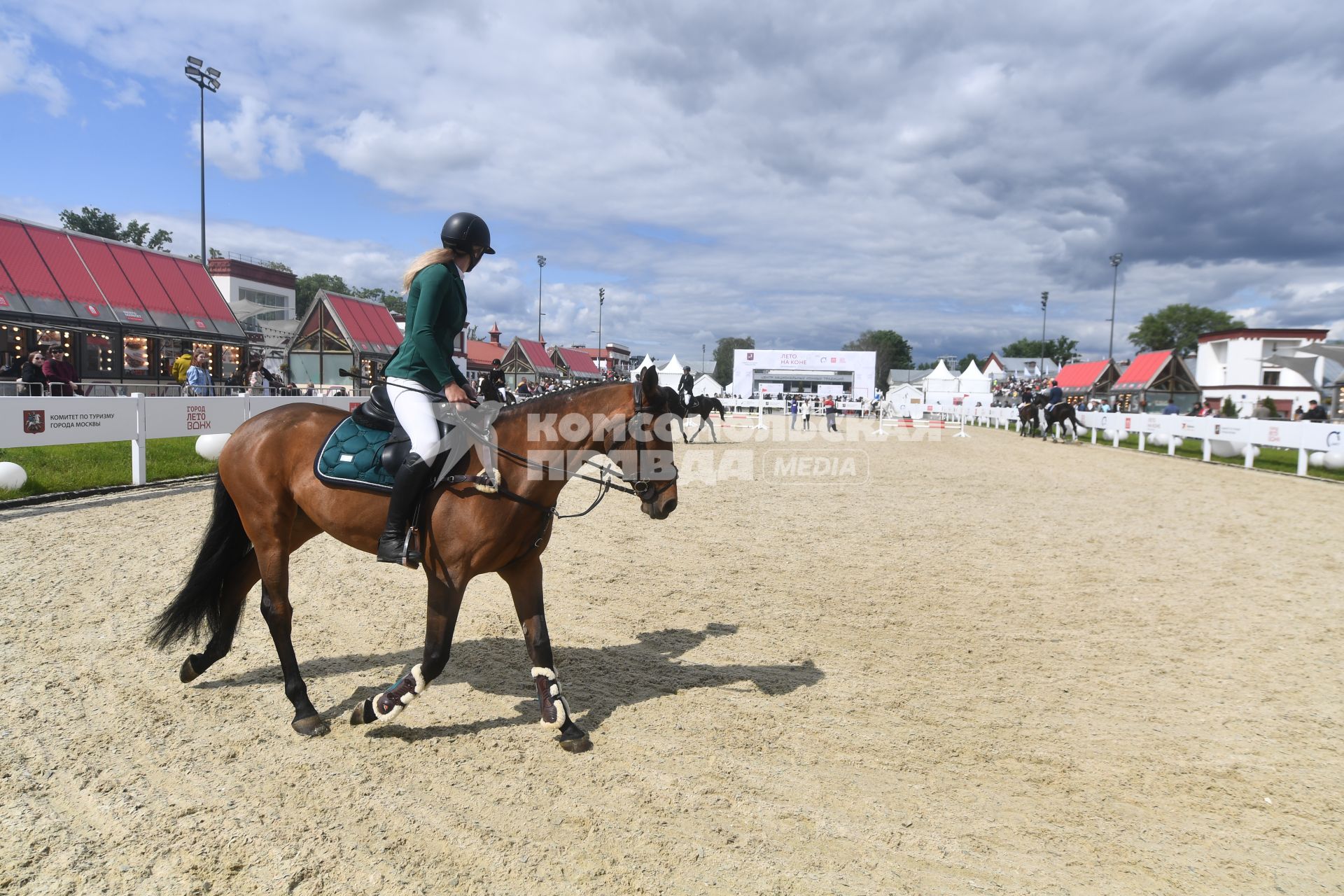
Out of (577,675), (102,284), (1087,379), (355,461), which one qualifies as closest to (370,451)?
(355,461)

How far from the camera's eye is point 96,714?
3.89m

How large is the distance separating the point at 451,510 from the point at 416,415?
56 cm

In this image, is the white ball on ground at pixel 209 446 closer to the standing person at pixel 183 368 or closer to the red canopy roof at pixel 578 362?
the standing person at pixel 183 368

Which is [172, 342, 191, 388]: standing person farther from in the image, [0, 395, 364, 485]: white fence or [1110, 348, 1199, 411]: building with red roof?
[1110, 348, 1199, 411]: building with red roof

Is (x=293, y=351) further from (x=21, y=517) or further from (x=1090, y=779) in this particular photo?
(x=1090, y=779)

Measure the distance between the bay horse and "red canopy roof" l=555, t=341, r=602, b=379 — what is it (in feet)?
224

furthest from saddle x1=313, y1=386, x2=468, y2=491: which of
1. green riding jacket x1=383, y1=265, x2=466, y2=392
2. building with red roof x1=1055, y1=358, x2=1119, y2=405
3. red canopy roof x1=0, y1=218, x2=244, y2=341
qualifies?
building with red roof x1=1055, y1=358, x2=1119, y2=405

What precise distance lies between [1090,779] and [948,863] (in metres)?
1.22

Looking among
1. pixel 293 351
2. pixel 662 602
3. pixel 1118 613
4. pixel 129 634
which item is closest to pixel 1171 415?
pixel 1118 613

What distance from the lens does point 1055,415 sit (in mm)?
27344

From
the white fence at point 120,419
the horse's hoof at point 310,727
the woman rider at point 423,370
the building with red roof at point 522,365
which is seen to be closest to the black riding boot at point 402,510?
the woman rider at point 423,370

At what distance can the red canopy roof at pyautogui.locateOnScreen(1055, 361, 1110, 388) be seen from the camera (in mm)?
56438

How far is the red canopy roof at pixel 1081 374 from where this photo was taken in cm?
5644

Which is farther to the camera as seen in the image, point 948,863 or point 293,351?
point 293,351
